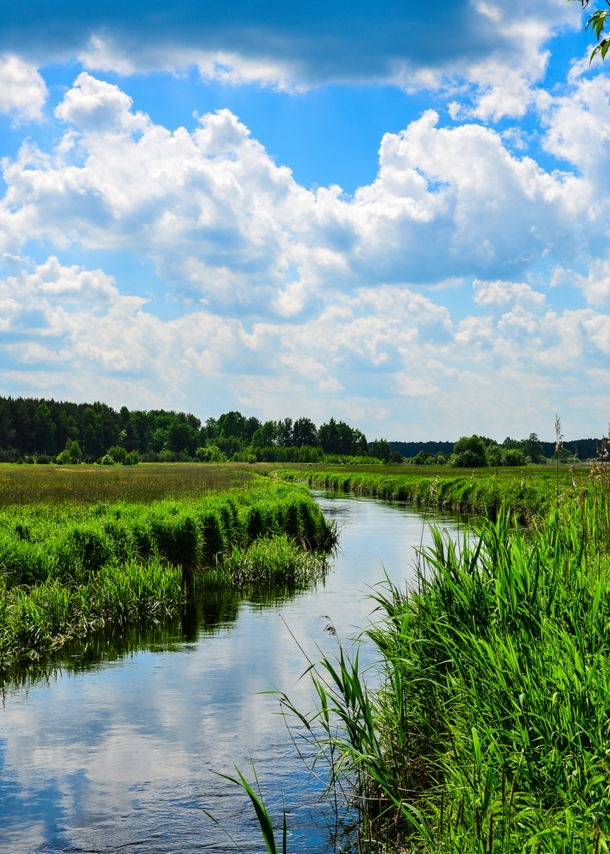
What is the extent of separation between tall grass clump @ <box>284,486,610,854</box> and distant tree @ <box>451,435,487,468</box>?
6968 cm

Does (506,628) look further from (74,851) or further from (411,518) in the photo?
(411,518)

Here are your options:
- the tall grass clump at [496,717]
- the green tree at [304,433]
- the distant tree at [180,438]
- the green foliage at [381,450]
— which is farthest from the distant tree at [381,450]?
the tall grass clump at [496,717]

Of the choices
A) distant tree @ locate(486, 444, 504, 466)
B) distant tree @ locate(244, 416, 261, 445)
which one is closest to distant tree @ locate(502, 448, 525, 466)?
distant tree @ locate(486, 444, 504, 466)

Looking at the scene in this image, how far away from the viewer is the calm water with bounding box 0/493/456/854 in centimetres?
643

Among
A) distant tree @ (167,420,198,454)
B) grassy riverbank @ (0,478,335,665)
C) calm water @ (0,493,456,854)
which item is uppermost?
distant tree @ (167,420,198,454)

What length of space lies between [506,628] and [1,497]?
21179 mm

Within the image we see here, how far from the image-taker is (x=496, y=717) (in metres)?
5.14

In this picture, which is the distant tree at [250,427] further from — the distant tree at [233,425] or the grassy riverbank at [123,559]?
the grassy riverbank at [123,559]

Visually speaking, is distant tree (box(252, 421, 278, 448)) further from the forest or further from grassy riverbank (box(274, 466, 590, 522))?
grassy riverbank (box(274, 466, 590, 522))

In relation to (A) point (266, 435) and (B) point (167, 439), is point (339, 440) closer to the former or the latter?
(A) point (266, 435)

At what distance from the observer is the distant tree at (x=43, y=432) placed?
12469 centimetres

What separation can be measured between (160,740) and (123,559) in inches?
300

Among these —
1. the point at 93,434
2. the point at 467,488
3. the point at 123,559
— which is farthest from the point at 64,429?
the point at 123,559

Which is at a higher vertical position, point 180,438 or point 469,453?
point 180,438
